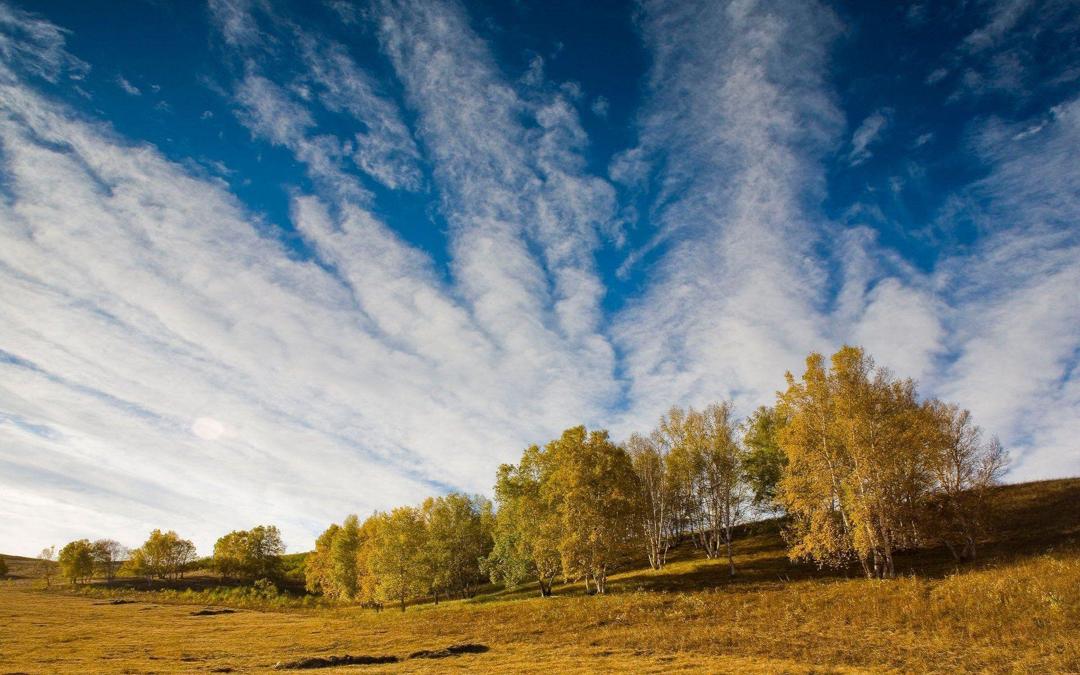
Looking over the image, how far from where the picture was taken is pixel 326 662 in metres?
33.7

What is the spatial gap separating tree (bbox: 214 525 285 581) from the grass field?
219 feet

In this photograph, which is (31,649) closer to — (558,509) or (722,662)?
(558,509)

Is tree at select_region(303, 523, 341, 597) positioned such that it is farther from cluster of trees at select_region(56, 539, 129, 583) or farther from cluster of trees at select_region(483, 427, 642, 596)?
cluster of trees at select_region(483, 427, 642, 596)

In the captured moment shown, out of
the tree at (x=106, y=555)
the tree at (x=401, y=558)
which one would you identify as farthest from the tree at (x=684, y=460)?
the tree at (x=106, y=555)

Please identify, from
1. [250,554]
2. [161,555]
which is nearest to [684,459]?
[250,554]

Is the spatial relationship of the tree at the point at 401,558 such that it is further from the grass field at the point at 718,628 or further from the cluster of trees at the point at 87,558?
the cluster of trees at the point at 87,558

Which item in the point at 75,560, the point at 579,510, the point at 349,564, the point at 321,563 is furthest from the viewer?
the point at 75,560

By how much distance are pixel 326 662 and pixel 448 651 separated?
7689mm

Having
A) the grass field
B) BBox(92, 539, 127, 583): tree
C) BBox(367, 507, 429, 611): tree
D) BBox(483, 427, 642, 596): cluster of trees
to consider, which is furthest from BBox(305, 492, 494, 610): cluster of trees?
BBox(92, 539, 127, 583): tree

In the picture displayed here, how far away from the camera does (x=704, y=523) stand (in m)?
70.9

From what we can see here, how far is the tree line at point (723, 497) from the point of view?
45344 millimetres

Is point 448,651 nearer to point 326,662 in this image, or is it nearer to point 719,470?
point 326,662

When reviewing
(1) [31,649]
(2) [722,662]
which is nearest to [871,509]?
(2) [722,662]

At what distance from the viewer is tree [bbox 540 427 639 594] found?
53562 mm
